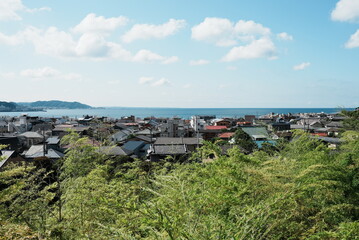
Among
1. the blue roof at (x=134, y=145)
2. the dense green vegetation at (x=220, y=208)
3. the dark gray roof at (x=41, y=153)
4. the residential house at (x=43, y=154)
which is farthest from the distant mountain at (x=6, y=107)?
the dense green vegetation at (x=220, y=208)

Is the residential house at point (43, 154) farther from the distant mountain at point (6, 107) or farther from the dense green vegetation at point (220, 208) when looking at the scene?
the distant mountain at point (6, 107)

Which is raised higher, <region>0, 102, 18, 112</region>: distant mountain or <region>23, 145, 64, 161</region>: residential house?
<region>0, 102, 18, 112</region>: distant mountain

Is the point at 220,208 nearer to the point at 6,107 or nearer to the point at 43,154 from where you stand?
the point at 43,154

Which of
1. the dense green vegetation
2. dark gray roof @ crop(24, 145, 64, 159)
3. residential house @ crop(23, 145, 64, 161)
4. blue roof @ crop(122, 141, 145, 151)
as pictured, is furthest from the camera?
blue roof @ crop(122, 141, 145, 151)

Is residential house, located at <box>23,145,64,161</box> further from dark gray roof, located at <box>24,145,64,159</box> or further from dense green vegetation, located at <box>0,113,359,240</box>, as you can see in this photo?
dense green vegetation, located at <box>0,113,359,240</box>

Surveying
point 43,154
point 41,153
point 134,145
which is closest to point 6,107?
point 134,145

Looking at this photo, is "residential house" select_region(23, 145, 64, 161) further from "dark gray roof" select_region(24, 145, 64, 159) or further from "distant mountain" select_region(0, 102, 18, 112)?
"distant mountain" select_region(0, 102, 18, 112)

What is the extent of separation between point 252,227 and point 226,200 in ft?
2.93

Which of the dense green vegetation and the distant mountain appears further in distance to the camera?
the distant mountain

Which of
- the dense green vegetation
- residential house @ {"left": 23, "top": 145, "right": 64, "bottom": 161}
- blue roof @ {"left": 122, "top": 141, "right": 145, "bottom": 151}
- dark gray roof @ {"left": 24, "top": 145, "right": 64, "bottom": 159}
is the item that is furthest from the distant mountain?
the dense green vegetation

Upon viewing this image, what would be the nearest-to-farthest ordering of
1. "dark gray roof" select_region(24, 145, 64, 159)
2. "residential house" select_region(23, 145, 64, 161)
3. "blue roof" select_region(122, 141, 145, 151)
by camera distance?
"residential house" select_region(23, 145, 64, 161) → "dark gray roof" select_region(24, 145, 64, 159) → "blue roof" select_region(122, 141, 145, 151)

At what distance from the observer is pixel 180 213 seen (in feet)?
8.96

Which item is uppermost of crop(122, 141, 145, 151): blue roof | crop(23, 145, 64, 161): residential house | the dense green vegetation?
the dense green vegetation

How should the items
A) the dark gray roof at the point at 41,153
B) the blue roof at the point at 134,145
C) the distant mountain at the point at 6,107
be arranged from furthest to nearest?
the distant mountain at the point at 6,107 → the blue roof at the point at 134,145 → the dark gray roof at the point at 41,153
